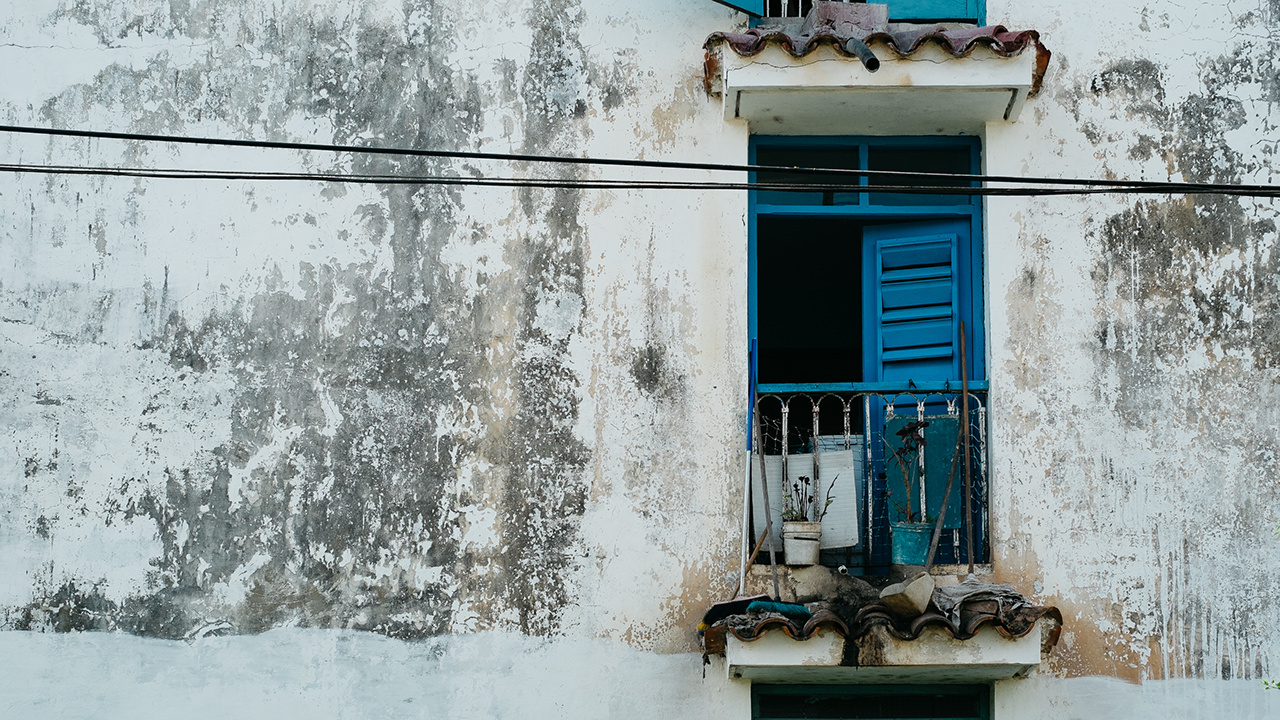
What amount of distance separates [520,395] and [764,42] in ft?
7.18

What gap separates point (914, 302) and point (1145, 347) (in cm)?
119

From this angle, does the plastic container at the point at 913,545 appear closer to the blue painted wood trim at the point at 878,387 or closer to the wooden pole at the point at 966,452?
the wooden pole at the point at 966,452

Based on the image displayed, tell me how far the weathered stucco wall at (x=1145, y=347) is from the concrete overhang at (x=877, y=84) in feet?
1.13

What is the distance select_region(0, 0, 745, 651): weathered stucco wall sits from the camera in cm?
612

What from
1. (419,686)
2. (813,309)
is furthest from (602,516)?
(813,309)

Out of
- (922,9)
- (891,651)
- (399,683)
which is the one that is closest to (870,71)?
(922,9)

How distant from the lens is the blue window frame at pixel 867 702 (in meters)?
6.17

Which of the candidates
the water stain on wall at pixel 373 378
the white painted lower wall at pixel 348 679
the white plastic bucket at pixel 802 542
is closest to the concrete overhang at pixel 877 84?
the water stain on wall at pixel 373 378

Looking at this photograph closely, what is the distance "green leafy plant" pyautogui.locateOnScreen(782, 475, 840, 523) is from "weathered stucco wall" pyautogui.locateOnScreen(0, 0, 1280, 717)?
29cm

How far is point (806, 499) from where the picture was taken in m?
6.18

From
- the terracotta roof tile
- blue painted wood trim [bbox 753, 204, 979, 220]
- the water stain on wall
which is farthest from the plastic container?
the terracotta roof tile

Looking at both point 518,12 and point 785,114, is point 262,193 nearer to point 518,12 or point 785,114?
point 518,12

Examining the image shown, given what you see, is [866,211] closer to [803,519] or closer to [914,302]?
[914,302]

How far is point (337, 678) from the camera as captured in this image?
601 centimetres
